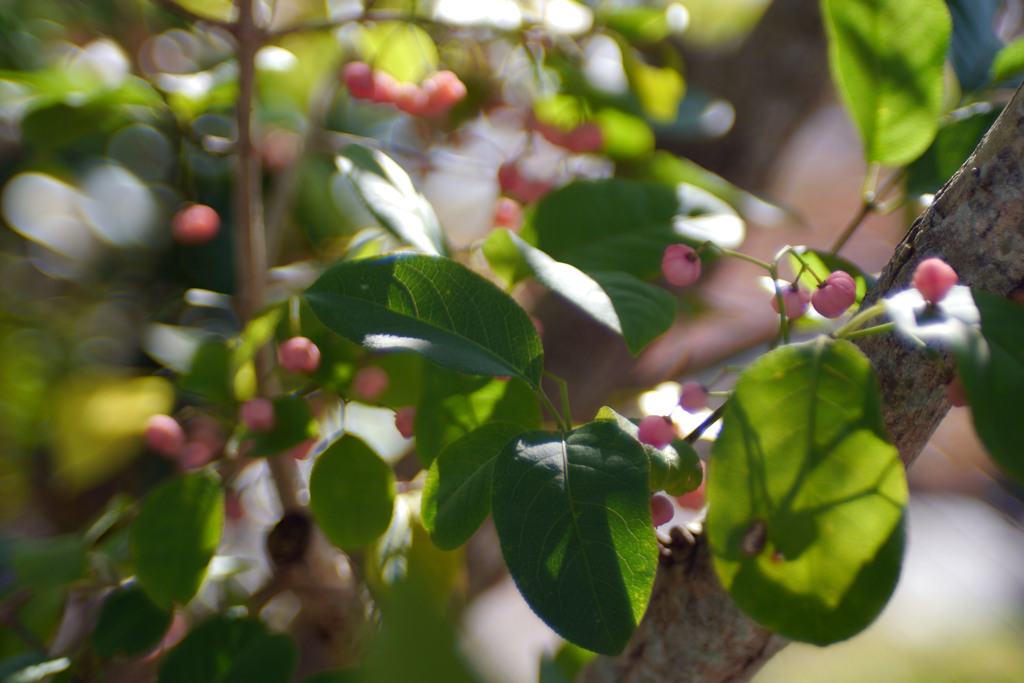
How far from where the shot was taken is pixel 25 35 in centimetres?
98

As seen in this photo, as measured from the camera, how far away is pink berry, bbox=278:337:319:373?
0.48 m

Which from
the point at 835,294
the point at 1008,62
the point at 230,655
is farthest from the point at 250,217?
the point at 1008,62

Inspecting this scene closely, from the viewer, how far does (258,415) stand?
50 cm

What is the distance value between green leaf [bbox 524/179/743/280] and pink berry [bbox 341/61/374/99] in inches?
15.4

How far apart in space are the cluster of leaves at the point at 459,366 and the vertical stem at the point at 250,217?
0.03 meters

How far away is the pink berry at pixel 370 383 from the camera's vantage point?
479 millimetres

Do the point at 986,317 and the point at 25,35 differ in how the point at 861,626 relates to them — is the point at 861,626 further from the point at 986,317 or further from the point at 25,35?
the point at 25,35

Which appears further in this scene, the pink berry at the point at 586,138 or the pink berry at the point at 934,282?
the pink berry at the point at 586,138

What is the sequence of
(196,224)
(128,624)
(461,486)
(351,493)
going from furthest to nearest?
1. (196,224)
2. (128,624)
3. (351,493)
4. (461,486)

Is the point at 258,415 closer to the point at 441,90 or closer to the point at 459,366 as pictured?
the point at 459,366

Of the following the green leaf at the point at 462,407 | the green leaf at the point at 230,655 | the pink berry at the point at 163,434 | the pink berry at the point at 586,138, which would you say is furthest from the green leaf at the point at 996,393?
the pink berry at the point at 163,434

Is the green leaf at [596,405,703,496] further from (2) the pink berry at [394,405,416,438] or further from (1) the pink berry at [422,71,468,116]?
(1) the pink berry at [422,71,468,116]

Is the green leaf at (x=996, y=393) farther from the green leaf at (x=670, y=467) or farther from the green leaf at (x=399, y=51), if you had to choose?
the green leaf at (x=399, y=51)

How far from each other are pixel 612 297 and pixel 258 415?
0.29 meters
